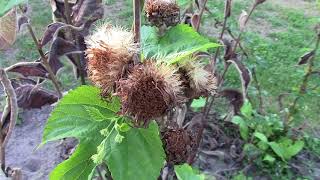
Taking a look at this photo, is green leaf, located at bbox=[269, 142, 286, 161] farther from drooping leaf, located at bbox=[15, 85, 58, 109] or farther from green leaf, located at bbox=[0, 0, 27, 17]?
green leaf, located at bbox=[0, 0, 27, 17]

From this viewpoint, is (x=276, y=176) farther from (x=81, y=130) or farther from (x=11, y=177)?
(x=81, y=130)

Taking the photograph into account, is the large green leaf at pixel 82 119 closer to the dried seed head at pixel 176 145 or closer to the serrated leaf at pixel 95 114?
the serrated leaf at pixel 95 114

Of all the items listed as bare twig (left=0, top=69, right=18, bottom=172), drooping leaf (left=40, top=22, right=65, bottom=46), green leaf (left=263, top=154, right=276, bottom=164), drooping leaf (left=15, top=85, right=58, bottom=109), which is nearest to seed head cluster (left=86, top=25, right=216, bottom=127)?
bare twig (left=0, top=69, right=18, bottom=172)

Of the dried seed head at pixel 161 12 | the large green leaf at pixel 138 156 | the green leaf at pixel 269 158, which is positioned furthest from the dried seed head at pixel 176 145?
the green leaf at pixel 269 158

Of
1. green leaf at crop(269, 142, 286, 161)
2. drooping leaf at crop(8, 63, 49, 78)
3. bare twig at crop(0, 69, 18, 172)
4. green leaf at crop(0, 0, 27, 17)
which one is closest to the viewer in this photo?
green leaf at crop(0, 0, 27, 17)

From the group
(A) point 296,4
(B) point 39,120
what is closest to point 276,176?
(B) point 39,120
